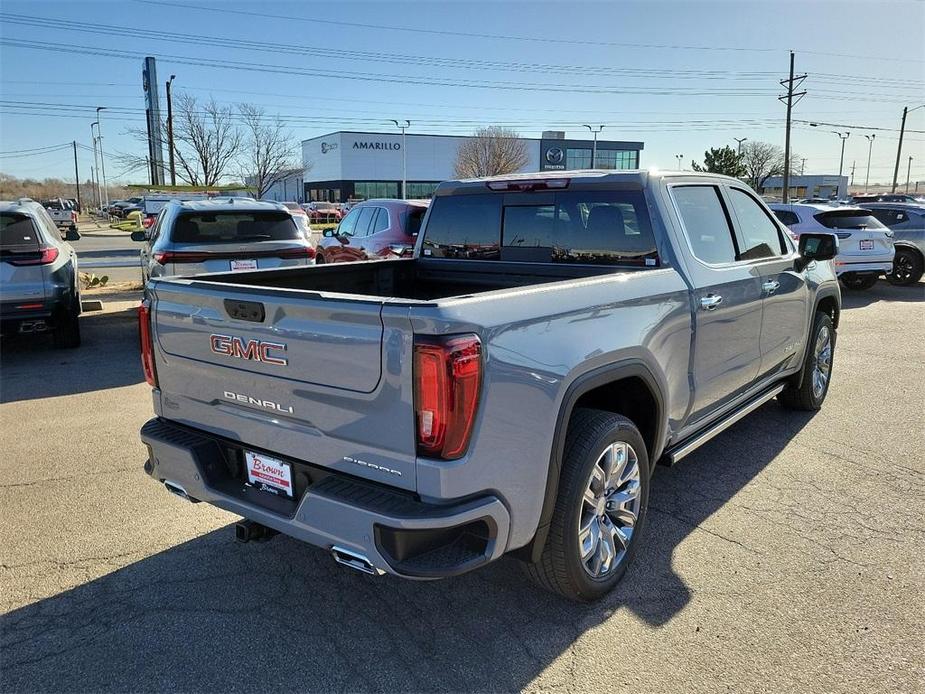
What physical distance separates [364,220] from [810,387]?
8018 mm

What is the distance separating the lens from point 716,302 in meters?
3.78

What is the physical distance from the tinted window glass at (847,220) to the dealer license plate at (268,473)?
1297cm

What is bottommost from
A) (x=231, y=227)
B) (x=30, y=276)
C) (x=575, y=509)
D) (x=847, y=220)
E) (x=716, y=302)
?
(x=575, y=509)

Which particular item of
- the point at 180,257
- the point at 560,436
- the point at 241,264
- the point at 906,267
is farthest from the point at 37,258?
the point at 906,267

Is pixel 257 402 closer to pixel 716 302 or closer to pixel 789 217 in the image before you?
pixel 716 302

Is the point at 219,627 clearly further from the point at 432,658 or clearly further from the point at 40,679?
the point at 432,658

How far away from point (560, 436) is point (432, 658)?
3.34 ft

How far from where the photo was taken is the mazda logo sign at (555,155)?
83.9m

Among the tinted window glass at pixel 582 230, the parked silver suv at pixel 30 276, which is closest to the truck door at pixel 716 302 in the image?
the tinted window glass at pixel 582 230

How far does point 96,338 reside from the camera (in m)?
9.13

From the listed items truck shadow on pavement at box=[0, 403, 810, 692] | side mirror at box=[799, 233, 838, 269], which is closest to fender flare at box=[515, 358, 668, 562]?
truck shadow on pavement at box=[0, 403, 810, 692]

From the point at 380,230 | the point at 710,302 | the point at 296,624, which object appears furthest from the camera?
the point at 380,230

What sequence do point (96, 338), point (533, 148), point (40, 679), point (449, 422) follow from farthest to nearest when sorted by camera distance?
point (533, 148) < point (96, 338) < point (40, 679) < point (449, 422)

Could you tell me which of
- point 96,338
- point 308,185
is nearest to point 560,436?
point 96,338
